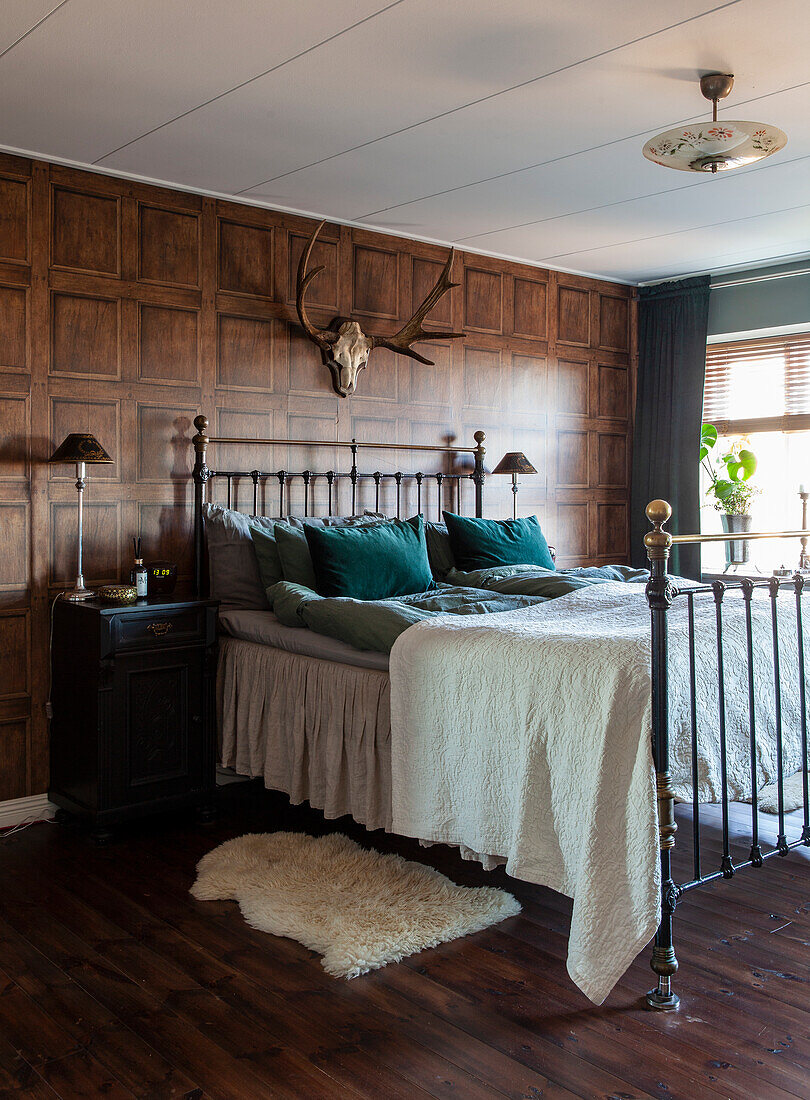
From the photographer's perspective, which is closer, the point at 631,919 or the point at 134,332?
the point at 631,919

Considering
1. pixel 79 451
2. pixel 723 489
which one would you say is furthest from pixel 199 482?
pixel 723 489

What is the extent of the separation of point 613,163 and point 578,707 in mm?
2388

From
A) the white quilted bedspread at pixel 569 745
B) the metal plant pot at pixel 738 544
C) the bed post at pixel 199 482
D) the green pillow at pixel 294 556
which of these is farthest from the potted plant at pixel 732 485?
the bed post at pixel 199 482

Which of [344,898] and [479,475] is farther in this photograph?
[479,475]

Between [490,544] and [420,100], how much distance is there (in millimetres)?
1933

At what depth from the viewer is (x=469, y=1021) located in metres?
2.15

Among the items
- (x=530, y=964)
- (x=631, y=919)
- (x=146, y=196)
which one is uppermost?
(x=146, y=196)

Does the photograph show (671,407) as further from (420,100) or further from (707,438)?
(420,100)

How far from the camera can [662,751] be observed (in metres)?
2.17

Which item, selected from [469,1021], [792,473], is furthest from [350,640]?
[792,473]

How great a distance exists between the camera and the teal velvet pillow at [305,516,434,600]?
3.63 m

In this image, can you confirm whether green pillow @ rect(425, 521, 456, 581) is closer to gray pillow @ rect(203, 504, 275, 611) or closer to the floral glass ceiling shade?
gray pillow @ rect(203, 504, 275, 611)

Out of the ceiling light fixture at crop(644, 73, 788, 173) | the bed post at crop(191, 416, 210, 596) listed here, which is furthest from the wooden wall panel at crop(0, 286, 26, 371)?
the ceiling light fixture at crop(644, 73, 788, 173)

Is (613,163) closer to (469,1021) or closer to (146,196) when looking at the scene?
(146,196)
